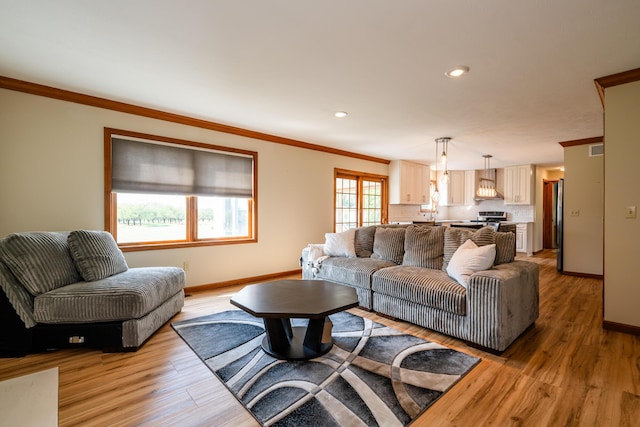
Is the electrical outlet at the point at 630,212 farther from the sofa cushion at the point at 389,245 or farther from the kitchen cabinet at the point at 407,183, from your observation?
the kitchen cabinet at the point at 407,183

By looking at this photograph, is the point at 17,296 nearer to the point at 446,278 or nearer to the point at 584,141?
the point at 446,278

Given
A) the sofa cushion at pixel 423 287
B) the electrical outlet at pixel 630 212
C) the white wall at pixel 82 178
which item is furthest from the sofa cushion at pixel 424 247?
the white wall at pixel 82 178

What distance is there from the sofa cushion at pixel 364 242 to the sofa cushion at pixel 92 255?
2.81 meters

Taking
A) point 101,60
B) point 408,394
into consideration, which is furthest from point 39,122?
point 408,394

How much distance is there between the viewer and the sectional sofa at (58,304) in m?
2.26

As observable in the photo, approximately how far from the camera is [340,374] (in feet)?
6.62

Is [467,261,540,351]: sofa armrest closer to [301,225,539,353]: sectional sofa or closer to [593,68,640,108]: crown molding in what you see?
[301,225,539,353]: sectional sofa

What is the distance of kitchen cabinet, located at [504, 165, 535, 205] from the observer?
7312 mm

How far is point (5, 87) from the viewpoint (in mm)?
2826

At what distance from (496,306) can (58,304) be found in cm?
348

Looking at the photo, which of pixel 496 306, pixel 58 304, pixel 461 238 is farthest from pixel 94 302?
pixel 461 238

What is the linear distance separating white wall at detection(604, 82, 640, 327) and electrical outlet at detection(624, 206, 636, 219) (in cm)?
2

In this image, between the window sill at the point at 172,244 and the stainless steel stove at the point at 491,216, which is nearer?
the window sill at the point at 172,244

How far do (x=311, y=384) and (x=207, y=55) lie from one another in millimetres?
2590
